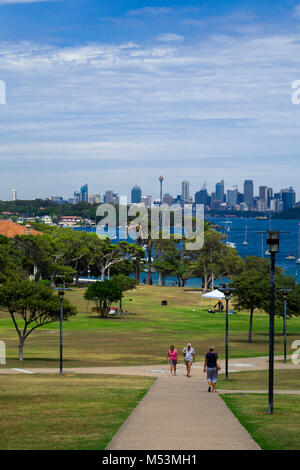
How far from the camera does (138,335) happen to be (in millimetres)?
57781

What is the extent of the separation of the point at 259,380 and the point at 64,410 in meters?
14.0

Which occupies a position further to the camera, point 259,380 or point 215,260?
point 215,260

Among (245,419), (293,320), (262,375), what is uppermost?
(245,419)

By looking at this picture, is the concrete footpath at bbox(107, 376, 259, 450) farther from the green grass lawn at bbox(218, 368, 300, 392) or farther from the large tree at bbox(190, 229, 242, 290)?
the large tree at bbox(190, 229, 242, 290)

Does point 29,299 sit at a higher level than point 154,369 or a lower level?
higher

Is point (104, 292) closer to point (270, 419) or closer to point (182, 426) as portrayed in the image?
point (270, 419)

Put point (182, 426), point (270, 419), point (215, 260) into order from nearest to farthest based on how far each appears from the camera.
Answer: point (182, 426) < point (270, 419) < point (215, 260)

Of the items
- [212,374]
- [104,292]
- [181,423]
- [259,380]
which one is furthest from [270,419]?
[104,292]

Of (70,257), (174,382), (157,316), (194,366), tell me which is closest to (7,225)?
(70,257)

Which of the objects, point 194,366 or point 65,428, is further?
point 194,366

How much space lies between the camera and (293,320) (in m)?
76.9

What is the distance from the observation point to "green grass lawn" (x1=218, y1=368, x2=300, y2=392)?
93.6ft
